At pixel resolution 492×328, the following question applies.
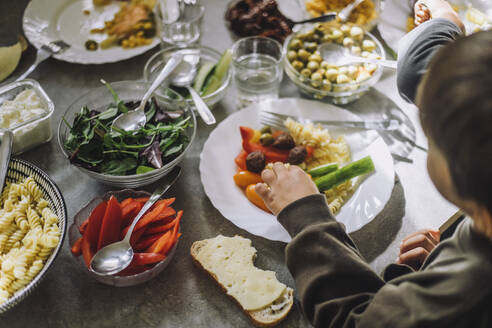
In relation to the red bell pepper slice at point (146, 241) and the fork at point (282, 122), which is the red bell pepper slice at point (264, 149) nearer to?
the fork at point (282, 122)

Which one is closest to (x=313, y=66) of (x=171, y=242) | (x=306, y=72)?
(x=306, y=72)

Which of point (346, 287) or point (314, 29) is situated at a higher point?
point (314, 29)

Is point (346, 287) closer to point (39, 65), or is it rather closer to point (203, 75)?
point (203, 75)

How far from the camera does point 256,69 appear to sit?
1352 mm

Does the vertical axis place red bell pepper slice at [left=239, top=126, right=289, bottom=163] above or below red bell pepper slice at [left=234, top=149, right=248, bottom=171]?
above

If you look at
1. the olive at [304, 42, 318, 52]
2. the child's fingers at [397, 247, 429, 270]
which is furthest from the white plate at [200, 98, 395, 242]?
the olive at [304, 42, 318, 52]

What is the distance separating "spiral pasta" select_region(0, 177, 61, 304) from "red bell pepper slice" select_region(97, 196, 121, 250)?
0.09 meters

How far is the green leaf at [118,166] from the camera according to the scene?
1.08 metres

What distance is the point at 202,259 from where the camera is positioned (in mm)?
1007

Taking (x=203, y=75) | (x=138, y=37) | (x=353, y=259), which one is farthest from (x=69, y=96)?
(x=353, y=259)

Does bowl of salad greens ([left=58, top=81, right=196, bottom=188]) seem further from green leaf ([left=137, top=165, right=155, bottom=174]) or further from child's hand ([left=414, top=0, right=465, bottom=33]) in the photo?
child's hand ([left=414, top=0, right=465, bottom=33])

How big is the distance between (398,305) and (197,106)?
2.66ft

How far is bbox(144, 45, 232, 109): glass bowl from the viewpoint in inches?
50.8

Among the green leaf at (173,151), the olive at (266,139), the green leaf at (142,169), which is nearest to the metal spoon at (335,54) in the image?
the olive at (266,139)
